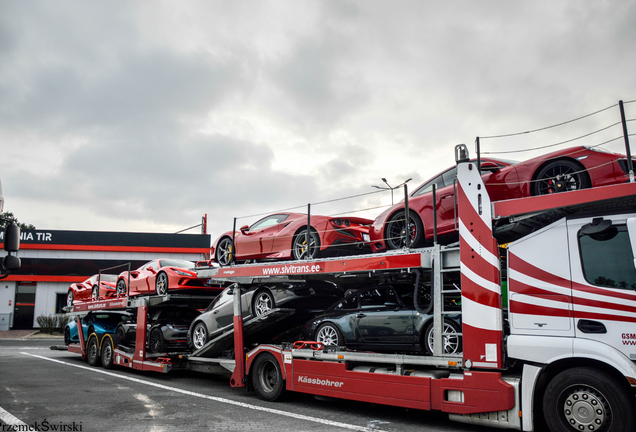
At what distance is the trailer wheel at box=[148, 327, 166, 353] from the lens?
37.9ft

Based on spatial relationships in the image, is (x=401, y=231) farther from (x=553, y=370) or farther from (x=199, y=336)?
(x=199, y=336)

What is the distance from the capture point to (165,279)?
37.8ft

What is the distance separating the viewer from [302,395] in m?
8.77

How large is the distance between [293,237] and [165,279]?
4.03m

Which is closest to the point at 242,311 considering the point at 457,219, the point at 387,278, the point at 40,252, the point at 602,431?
the point at 387,278

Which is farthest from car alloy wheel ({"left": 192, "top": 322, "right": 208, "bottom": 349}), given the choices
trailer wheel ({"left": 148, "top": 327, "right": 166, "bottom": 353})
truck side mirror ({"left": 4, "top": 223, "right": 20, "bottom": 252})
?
truck side mirror ({"left": 4, "top": 223, "right": 20, "bottom": 252})

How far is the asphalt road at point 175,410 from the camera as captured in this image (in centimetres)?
643

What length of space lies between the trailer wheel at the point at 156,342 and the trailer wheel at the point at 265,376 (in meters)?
3.82

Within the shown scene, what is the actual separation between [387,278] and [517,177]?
7.52 feet

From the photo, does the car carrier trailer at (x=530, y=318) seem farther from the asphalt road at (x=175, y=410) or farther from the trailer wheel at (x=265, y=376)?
the trailer wheel at (x=265, y=376)

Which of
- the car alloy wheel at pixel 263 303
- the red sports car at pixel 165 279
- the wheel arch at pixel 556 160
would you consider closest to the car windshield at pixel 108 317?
the red sports car at pixel 165 279

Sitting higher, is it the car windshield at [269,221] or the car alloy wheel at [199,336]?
the car windshield at [269,221]

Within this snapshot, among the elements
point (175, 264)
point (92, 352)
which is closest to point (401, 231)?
point (175, 264)

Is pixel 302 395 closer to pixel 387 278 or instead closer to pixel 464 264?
pixel 387 278
